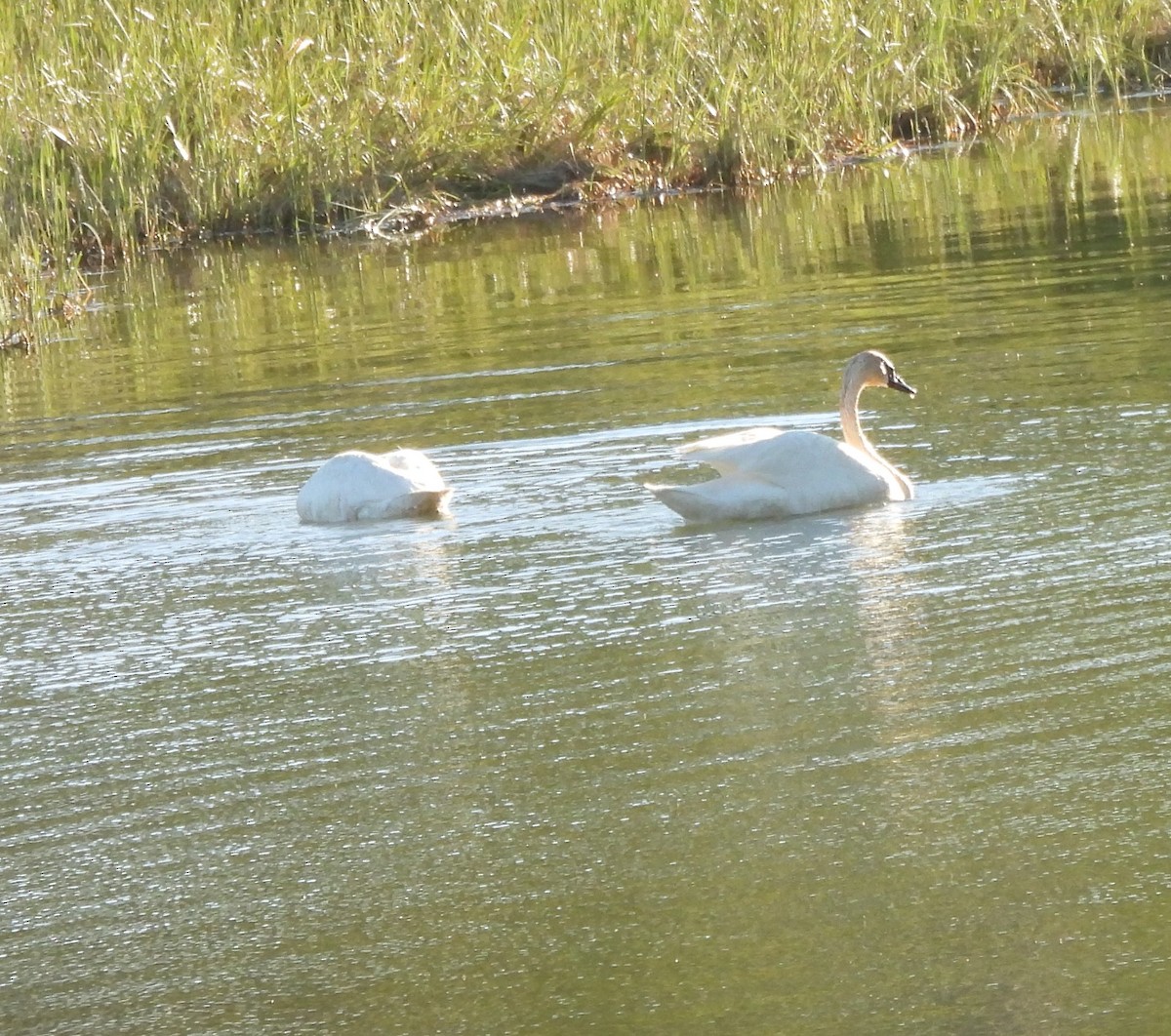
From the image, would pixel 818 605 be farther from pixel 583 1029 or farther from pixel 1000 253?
pixel 1000 253

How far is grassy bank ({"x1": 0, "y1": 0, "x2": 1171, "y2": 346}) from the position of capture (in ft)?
50.3

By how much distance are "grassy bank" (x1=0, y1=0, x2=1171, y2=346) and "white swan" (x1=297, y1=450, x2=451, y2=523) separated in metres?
8.12

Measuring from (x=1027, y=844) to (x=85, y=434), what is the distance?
5.73 meters

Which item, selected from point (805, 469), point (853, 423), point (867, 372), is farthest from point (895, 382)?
point (805, 469)

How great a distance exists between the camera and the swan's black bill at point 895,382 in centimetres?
722

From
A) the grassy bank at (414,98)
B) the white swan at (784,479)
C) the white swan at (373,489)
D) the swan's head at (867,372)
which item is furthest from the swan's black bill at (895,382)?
the grassy bank at (414,98)

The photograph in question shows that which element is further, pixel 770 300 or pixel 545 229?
pixel 545 229

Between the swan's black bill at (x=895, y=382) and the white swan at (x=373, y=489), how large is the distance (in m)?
1.53

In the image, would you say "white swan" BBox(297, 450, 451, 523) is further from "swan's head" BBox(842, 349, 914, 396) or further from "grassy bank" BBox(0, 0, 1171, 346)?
"grassy bank" BBox(0, 0, 1171, 346)

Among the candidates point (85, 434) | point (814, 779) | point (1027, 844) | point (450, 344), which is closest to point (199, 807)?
point (814, 779)

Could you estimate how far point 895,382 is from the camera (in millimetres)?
7293

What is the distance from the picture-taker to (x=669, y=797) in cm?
401

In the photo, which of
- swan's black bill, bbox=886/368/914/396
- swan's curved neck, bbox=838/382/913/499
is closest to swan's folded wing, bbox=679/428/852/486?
swan's curved neck, bbox=838/382/913/499

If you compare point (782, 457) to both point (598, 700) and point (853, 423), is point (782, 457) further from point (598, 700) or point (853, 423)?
point (598, 700)
